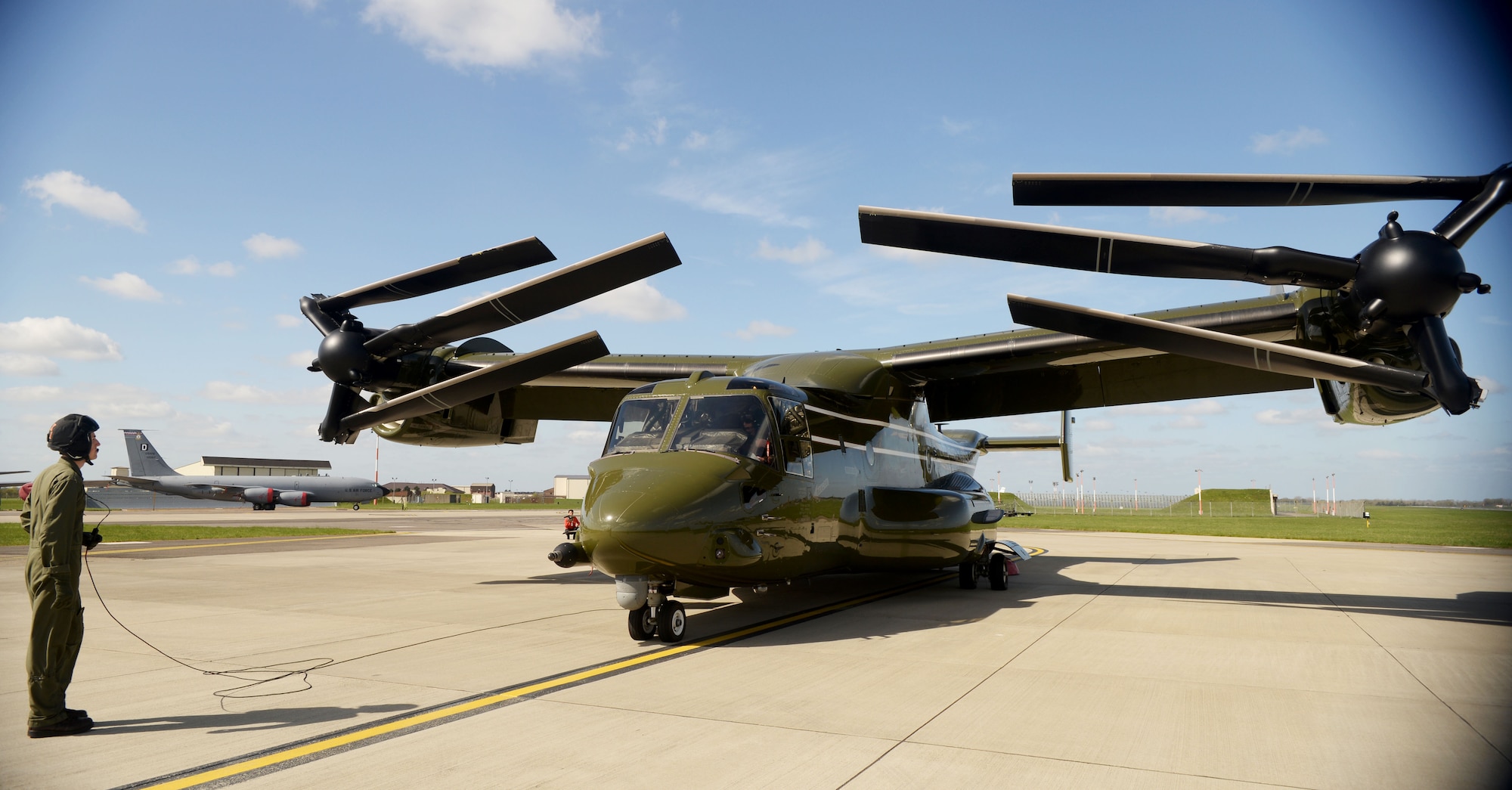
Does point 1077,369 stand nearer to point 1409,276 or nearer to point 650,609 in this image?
point 1409,276

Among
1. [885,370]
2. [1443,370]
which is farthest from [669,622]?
[1443,370]

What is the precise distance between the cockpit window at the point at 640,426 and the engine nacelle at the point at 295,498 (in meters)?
→ 56.5

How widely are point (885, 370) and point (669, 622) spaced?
5.58 m

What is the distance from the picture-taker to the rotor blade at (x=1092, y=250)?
8156 millimetres

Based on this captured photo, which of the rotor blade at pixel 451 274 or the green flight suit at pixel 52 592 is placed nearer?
the green flight suit at pixel 52 592

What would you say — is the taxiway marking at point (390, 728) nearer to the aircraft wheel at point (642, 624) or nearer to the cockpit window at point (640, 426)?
the aircraft wheel at point (642, 624)

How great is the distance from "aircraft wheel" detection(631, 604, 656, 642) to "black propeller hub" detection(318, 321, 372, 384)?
6811 millimetres

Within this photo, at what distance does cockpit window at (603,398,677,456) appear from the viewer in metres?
8.69

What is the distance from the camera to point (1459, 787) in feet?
13.6

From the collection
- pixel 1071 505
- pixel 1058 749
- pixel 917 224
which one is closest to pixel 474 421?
pixel 917 224

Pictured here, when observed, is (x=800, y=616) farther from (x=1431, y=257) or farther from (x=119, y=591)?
(x=119, y=591)

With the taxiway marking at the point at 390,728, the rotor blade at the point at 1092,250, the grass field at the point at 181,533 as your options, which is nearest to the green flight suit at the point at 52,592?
the taxiway marking at the point at 390,728

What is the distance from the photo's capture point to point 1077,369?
45.3 feet

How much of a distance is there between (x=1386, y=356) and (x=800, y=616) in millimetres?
7500
